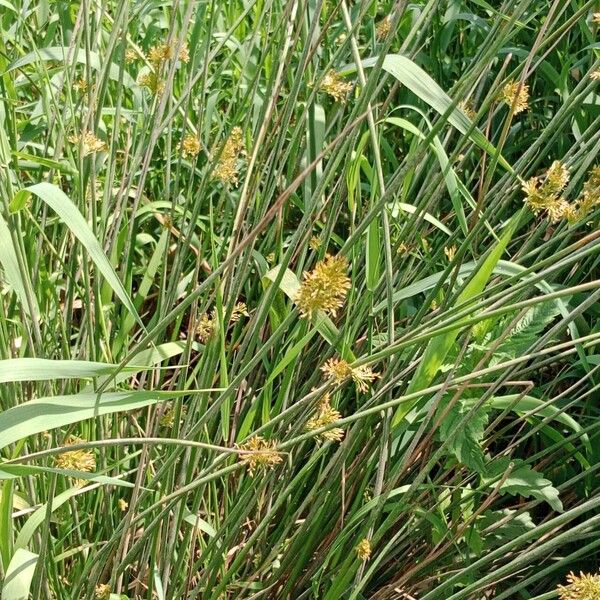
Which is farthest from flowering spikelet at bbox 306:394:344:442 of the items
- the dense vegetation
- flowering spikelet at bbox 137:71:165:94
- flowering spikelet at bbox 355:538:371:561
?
flowering spikelet at bbox 137:71:165:94

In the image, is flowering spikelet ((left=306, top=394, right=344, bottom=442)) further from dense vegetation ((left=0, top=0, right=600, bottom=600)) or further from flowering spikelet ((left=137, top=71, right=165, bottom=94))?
flowering spikelet ((left=137, top=71, right=165, bottom=94))

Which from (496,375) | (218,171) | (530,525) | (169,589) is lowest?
(169,589)

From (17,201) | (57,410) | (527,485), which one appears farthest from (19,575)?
(527,485)

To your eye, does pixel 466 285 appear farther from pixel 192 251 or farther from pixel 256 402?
pixel 192 251

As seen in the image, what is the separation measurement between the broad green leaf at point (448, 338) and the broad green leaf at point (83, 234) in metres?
0.32

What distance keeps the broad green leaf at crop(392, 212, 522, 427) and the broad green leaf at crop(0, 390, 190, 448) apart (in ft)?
1.12

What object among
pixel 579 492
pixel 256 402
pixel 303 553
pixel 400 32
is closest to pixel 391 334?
pixel 256 402

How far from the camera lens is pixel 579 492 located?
1247mm

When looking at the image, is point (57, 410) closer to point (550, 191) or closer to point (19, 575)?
point (19, 575)

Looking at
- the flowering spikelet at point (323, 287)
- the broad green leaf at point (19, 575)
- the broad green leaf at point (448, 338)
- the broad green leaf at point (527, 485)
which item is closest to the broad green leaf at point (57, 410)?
the flowering spikelet at point (323, 287)

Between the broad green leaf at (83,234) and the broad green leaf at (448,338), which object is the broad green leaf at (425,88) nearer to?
the broad green leaf at (448,338)

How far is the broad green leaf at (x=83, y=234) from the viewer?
751mm

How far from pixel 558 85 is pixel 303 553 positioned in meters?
0.85

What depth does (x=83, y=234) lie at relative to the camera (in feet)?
2.49
